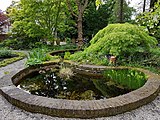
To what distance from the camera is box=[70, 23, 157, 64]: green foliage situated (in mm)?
6105

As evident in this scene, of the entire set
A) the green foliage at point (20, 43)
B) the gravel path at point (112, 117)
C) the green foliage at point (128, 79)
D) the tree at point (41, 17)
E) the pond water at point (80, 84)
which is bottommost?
the gravel path at point (112, 117)

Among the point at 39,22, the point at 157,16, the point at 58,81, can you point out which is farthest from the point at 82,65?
the point at 39,22

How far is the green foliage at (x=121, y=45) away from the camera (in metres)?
6.11

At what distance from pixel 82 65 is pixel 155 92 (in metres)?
2.70

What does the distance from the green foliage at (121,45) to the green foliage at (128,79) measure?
107 centimetres

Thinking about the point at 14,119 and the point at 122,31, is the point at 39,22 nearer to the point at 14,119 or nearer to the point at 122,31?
the point at 122,31

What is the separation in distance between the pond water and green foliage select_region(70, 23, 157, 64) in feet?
3.13

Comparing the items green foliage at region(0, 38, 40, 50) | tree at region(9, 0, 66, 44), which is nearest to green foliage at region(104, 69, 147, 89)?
tree at region(9, 0, 66, 44)

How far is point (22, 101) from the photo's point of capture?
3391 mm

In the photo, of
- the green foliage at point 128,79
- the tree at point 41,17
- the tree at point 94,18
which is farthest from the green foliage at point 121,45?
the tree at point 94,18

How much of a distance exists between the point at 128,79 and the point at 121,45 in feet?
5.90

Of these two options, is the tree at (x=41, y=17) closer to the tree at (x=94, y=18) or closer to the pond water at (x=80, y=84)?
the tree at (x=94, y=18)

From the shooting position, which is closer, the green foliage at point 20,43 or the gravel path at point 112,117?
the gravel path at point 112,117

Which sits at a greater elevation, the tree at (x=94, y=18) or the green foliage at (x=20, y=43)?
the tree at (x=94, y=18)
